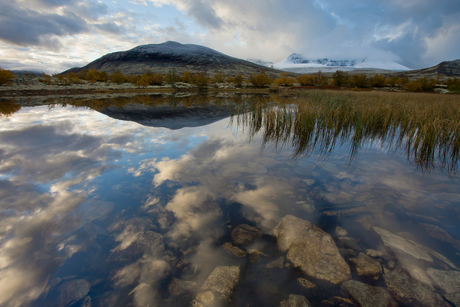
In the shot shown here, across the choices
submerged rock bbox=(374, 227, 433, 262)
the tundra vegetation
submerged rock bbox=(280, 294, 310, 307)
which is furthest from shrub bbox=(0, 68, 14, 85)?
submerged rock bbox=(374, 227, 433, 262)

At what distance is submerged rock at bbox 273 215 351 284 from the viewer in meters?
1.37

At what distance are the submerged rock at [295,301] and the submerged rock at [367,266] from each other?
490mm

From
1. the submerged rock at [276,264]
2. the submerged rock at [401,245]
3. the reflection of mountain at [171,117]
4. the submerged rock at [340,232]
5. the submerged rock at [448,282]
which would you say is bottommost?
the submerged rock at [276,264]

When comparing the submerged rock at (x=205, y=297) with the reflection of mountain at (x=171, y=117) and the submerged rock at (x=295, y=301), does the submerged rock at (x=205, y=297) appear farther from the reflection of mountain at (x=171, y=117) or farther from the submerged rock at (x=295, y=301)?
the reflection of mountain at (x=171, y=117)

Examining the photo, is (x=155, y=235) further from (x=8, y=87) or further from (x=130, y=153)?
(x=8, y=87)

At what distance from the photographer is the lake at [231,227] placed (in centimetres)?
125

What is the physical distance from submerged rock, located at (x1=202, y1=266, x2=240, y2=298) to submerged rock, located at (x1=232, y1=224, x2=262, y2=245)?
0.27m

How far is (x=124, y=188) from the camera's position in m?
2.45

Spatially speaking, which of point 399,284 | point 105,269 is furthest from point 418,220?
point 105,269

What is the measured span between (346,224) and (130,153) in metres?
3.53

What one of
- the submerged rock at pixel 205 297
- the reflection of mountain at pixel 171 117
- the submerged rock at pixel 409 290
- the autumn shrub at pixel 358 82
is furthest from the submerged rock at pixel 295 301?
the autumn shrub at pixel 358 82

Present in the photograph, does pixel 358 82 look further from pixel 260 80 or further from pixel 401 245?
pixel 401 245

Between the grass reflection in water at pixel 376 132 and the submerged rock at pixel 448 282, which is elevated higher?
the grass reflection in water at pixel 376 132

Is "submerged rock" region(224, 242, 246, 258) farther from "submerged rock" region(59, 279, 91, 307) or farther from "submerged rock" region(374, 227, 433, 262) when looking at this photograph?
"submerged rock" region(374, 227, 433, 262)
